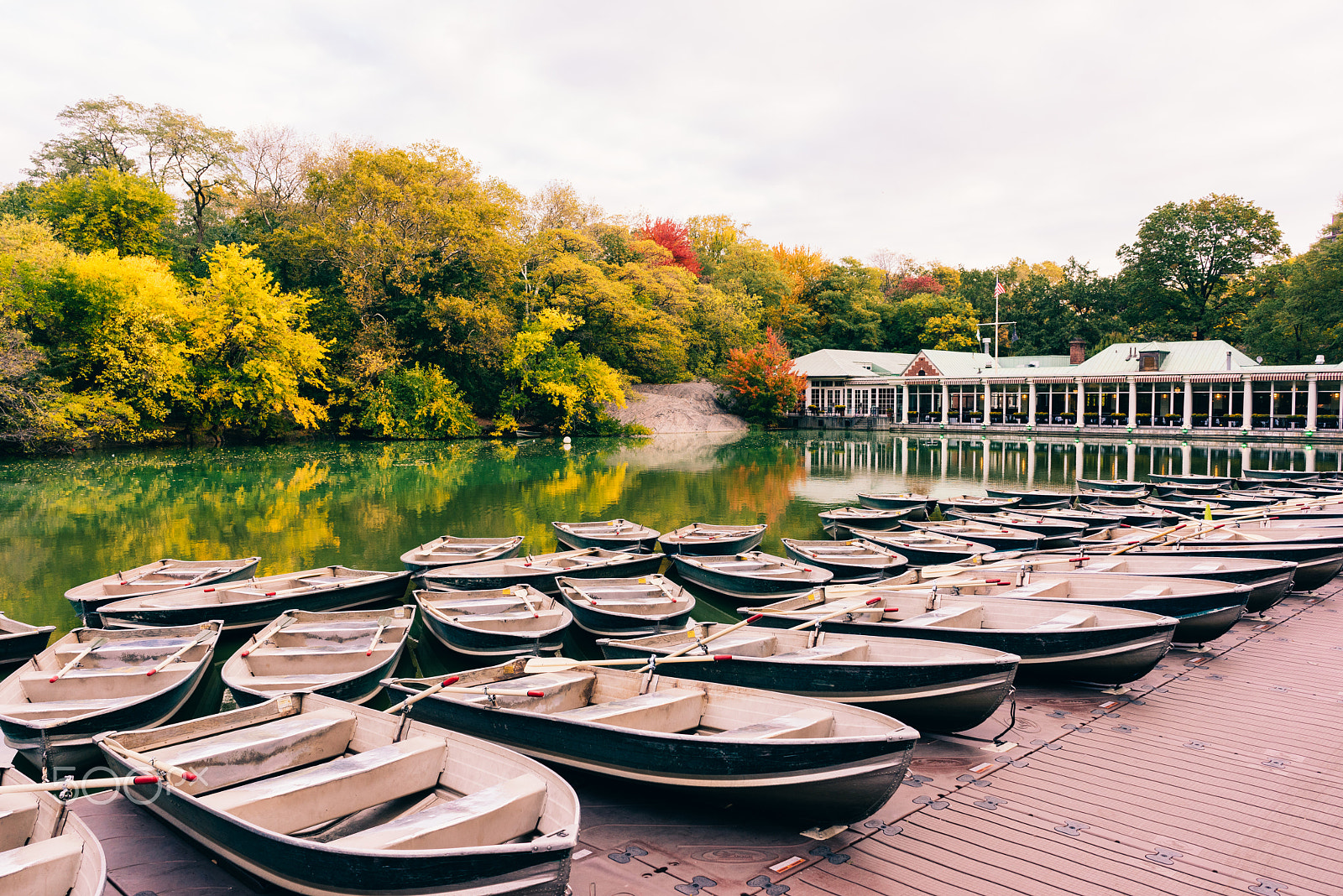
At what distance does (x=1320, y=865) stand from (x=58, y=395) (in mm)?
39145

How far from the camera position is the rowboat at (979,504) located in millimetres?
16375

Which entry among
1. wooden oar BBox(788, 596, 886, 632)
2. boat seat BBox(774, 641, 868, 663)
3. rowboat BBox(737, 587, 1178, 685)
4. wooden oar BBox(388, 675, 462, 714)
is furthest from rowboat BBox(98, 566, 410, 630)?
boat seat BBox(774, 641, 868, 663)

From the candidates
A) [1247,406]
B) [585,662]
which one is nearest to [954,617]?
[585,662]

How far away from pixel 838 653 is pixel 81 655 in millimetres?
7066

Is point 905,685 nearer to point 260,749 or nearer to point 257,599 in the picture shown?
point 260,749

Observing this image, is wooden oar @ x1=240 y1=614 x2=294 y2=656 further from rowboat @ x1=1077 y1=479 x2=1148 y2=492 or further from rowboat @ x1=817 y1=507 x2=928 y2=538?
rowboat @ x1=1077 y1=479 x2=1148 y2=492

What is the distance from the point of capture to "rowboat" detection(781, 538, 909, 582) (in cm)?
1124

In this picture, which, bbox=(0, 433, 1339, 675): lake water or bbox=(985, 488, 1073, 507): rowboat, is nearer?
bbox=(0, 433, 1339, 675): lake water

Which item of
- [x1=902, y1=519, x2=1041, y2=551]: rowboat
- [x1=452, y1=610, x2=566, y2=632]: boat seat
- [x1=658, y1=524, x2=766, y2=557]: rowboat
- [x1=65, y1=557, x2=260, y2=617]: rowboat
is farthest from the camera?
[x1=658, y1=524, x2=766, y2=557]: rowboat

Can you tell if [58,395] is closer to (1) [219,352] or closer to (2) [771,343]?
(1) [219,352]

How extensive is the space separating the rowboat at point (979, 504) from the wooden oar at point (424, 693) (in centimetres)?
1291

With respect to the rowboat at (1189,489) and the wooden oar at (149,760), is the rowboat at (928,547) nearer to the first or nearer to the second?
the rowboat at (1189,489)

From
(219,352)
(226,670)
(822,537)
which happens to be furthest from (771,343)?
(226,670)

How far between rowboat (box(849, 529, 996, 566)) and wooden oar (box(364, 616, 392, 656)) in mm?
7545
